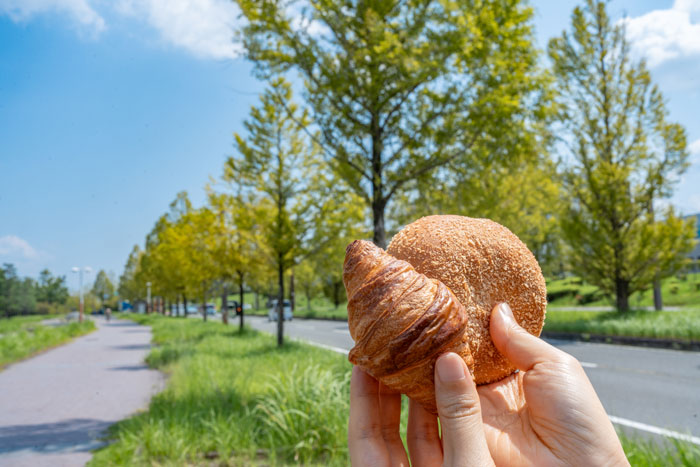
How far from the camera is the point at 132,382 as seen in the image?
36.3ft

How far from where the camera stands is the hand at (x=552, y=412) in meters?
1.47

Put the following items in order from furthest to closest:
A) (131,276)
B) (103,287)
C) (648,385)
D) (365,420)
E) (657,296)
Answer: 1. (103,287)
2. (131,276)
3. (657,296)
4. (648,385)
5. (365,420)

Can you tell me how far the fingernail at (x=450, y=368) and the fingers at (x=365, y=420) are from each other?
448 mm

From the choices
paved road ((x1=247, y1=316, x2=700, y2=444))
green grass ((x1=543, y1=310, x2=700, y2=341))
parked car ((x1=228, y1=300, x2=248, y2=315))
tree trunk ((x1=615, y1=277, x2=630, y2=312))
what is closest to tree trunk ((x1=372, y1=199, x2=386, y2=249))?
paved road ((x1=247, y1=316, x2=700, y2=444))

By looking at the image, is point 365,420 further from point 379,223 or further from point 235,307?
point 235,307

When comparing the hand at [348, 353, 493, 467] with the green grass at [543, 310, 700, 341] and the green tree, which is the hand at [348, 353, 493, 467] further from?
the green tree

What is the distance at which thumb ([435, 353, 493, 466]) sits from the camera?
4.35 ft

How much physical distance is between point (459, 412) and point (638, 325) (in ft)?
48.0

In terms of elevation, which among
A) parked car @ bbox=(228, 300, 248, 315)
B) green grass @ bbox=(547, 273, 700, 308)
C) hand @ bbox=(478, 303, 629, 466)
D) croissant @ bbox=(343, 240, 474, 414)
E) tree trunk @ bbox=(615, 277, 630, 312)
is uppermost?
croissant @ bbox=(343, 240, 474, 414)

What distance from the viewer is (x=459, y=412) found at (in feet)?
4.44

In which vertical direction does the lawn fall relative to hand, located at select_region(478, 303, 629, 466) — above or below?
below

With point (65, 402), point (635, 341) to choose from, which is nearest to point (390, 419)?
point (65, 402)

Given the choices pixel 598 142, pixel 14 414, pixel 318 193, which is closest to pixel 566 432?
pixel 14 414

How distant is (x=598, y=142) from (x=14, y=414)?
16834mm
